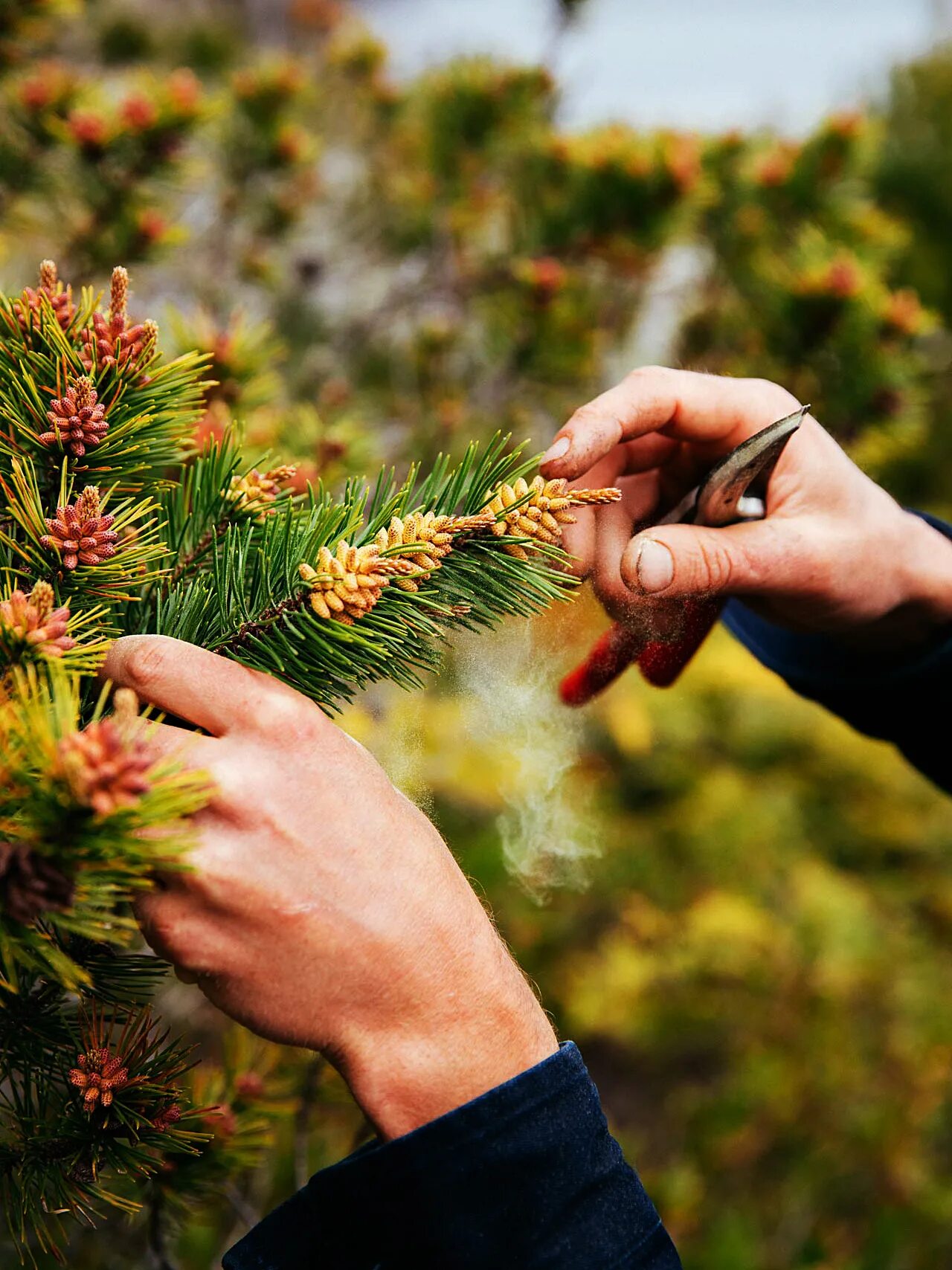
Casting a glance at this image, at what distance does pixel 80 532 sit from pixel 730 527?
54 cm

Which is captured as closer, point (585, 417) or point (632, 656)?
point (585, 417)

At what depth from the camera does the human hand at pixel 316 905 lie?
51 centimetres

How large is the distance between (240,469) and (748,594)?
0.52 meters

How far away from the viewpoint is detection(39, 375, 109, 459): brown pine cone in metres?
0.52

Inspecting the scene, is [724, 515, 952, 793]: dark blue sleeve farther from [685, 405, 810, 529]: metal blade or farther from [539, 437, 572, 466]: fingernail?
[539, 437, 572, 466]: fingernail

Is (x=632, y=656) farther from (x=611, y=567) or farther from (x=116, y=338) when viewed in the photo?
(x=116, y=338)

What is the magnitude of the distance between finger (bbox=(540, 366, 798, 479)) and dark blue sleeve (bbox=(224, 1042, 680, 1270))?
439 millimetres

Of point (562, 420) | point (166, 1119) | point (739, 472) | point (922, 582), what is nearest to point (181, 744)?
point (166, 1119)

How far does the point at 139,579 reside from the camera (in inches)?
21.0

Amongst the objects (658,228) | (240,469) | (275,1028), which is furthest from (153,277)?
(275,1028)

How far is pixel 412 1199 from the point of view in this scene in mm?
567

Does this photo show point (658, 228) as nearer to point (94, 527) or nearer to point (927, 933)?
point (94, 527)

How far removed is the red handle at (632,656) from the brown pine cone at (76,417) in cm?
46

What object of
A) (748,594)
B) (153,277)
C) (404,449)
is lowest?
(153,277)
